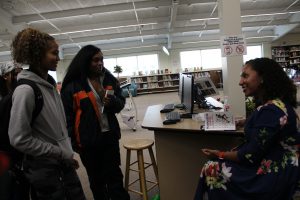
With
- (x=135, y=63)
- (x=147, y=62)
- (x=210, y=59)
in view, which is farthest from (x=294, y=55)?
(x=135, y=63)

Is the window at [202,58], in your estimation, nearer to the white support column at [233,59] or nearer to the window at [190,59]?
the window at [190,59]

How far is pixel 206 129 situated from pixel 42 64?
3.98ft

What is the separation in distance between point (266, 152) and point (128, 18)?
28.5 feet

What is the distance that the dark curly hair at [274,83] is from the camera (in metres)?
1.52

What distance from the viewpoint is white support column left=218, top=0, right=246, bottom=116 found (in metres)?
2.93

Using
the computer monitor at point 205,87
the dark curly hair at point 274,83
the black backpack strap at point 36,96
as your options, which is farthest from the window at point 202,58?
the black backpack strap at point 36,96

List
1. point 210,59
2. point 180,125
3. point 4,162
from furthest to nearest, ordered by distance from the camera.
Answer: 1. point 210,59
2. point 180,125
3. point 4,162

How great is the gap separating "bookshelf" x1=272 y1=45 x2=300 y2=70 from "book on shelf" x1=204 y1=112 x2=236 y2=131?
1455cm

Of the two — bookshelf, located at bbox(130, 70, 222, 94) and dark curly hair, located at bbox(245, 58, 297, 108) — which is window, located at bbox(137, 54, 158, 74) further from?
dark curly hair, located at bbox(245, 58, 297, 108)

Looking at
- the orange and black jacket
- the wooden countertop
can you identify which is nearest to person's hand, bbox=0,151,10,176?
the orange and black jacket

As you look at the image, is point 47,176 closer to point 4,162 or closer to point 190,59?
point 4,162

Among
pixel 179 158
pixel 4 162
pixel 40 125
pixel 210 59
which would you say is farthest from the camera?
pixel 210 59

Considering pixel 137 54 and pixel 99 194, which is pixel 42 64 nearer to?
pixel 99 194

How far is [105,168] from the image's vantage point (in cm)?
214
